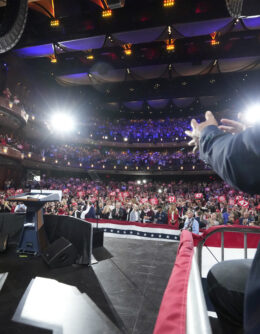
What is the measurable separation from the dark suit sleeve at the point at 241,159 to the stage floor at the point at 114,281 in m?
2.67

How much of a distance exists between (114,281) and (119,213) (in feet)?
20.2

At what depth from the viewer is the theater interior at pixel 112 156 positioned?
2977 mm

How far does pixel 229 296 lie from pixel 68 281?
3.60 metres

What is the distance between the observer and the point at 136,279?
3883 mm

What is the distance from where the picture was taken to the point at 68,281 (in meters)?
3.75

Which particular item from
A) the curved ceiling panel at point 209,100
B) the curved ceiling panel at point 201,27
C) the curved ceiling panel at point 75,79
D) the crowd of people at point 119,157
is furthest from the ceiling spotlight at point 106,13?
the crowd of people at point 119,157

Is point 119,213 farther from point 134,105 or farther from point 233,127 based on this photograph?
point 134,105

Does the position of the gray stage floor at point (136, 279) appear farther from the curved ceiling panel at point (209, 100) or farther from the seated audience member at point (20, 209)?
the curved ceiling panel at point (209, 100)

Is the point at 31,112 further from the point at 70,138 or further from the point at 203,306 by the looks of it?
the point at 203,306

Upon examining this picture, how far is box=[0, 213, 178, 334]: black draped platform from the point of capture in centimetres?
270

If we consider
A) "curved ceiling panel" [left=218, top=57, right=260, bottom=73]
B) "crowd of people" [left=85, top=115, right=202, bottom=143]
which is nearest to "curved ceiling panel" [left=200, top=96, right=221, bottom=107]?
"crowd of people" [left=85, top=115, right=202, bottom=143]

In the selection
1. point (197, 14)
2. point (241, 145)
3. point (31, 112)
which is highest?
point (197, 14)

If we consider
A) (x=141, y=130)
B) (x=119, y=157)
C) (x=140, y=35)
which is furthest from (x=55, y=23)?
(x=141, y=130)

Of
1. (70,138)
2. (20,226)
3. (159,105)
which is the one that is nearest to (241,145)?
(20,226)
